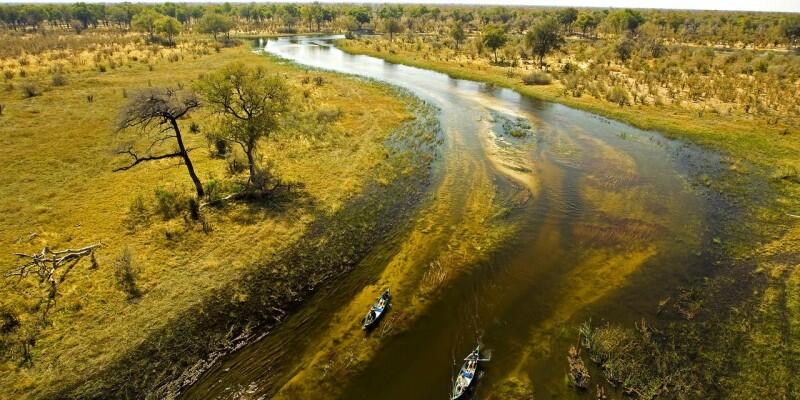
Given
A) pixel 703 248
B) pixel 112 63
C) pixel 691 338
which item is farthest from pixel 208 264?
pixel 112 63

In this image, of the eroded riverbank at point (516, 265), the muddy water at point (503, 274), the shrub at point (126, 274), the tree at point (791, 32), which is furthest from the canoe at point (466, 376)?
the tree at point (791, 32)

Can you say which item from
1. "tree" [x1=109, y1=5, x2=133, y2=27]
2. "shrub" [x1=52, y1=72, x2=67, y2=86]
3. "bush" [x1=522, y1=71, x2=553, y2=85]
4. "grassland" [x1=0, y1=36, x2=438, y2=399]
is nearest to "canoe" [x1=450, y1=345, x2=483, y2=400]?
"grassland" [x1=0, y1=36, x2=438, y2=399]

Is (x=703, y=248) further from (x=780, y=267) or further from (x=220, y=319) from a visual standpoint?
(x=220, y=319)

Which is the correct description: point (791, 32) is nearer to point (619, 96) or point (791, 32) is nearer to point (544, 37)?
point (544, 37)

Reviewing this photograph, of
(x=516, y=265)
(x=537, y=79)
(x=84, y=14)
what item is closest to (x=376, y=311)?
(x=516, y=265)

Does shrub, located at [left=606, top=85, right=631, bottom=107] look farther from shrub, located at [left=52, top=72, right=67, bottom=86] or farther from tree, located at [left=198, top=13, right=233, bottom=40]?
tree, located at [left=198, top=13, right=233, bottom=40]

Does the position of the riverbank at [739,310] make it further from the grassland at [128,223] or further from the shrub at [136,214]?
the shrub at [136,214]
